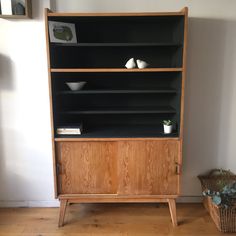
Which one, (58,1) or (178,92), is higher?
(58,1)

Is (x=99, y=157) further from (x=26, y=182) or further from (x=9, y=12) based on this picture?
(x=9, y=12)

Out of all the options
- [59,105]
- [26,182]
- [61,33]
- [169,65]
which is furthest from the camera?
[26,182]

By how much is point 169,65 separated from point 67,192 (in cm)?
138

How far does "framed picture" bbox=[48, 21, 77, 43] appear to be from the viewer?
187 cm

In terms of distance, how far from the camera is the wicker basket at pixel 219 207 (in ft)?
6.47

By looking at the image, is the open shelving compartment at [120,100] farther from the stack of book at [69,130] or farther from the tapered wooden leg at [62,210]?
the tapered wooden leg at [62,210]

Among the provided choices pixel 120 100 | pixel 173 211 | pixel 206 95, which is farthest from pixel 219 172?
pixel 120 100

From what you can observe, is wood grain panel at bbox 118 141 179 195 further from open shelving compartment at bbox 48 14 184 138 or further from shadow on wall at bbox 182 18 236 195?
shadow on wall at bbox 182 18 236 195

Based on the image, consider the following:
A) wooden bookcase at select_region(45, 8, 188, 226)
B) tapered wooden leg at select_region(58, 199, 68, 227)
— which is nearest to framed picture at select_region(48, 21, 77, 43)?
wooden bookcase at select_region(45, 8, 188, 226)

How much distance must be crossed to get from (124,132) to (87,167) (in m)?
0.40

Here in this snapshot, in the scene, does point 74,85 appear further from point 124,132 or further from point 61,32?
point 124,132

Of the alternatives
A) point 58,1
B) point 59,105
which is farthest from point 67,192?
point 58,1

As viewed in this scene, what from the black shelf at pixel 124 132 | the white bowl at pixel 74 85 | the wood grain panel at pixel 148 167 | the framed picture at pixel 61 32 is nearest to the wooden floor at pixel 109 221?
the wood grain panel at pixel 148 167

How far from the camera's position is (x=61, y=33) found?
6.38 ft
